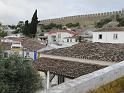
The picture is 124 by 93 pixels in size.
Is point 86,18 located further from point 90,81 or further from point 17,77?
point 90,81

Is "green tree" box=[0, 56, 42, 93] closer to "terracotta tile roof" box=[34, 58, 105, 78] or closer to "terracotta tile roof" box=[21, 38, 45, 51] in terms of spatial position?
"terracotta tile roof" box=[34, 58, 105, 78]

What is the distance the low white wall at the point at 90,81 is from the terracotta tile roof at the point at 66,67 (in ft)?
37.6

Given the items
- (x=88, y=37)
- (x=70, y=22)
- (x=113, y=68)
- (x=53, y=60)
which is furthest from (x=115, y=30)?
(x=70, y=22)

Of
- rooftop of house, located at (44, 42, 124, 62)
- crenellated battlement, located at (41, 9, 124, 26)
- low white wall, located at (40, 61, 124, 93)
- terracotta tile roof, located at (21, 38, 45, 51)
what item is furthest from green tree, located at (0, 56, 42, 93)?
crenellated battlement, located at (41, 9, 124, 26)

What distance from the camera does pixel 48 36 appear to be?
2616 inches

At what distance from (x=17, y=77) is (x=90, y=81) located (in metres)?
7.81

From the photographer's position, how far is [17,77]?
12.2 m

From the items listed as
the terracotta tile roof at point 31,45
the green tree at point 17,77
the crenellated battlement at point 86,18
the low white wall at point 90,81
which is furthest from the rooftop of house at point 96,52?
the crenellated battlement at point 86,18

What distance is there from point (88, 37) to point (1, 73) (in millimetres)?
49609

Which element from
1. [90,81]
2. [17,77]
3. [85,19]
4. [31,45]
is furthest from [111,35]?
[85,19]

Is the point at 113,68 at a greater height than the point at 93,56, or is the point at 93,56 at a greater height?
the point at 113,68

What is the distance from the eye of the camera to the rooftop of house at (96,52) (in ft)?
64.2

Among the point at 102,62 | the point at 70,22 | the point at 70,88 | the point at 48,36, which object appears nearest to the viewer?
the point at 70,88

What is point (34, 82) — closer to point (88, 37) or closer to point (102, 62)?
point (102, 62)
